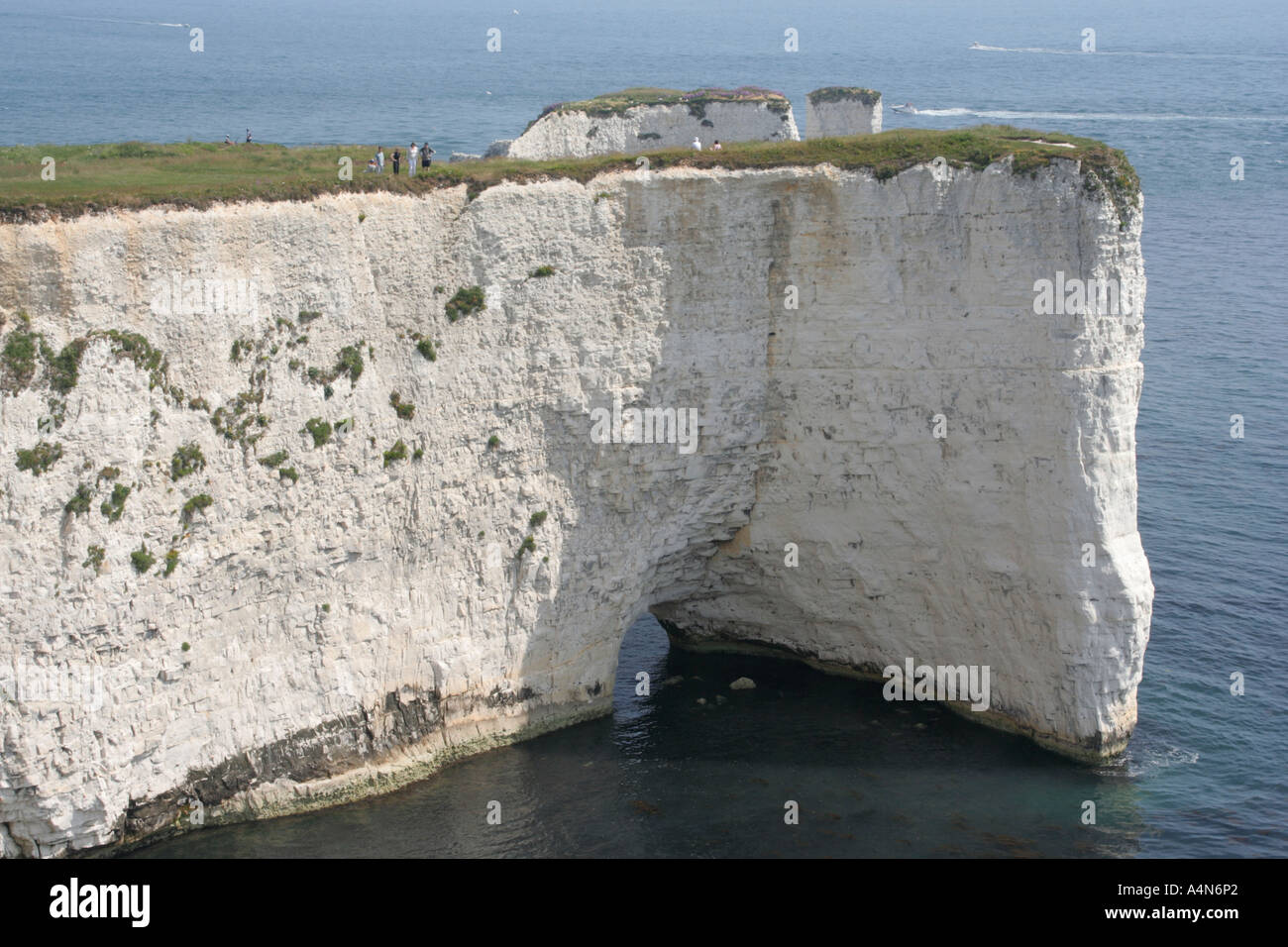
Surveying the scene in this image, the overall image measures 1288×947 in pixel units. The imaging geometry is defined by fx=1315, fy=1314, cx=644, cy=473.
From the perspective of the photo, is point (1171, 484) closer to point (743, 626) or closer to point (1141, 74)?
point (743, 626)

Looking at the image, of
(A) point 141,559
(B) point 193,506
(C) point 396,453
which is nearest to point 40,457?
(A) point 141,559

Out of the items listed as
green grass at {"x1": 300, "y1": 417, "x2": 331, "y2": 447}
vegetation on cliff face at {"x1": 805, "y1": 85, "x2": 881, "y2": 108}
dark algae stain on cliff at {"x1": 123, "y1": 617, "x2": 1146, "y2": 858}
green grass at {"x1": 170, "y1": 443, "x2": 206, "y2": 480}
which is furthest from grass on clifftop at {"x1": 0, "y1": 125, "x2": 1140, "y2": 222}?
vegetation on cliff face at {"x1": 805, "y1": 85, "x2": 881, "y2": 108}

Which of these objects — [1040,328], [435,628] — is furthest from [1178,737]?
[435,628]

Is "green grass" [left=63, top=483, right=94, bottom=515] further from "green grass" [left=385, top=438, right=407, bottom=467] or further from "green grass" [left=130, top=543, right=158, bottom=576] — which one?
"green grass" [left=385, top=438, right=407, bottom=467]

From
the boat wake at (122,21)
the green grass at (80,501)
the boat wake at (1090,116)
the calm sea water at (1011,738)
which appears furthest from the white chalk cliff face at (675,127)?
the boat wake at (122,21)

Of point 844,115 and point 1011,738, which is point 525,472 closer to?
point 1011,738

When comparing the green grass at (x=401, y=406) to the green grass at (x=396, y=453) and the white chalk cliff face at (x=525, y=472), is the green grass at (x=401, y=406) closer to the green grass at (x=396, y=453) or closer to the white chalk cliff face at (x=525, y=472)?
the white chalk cliff face at (x=525, y=472)
